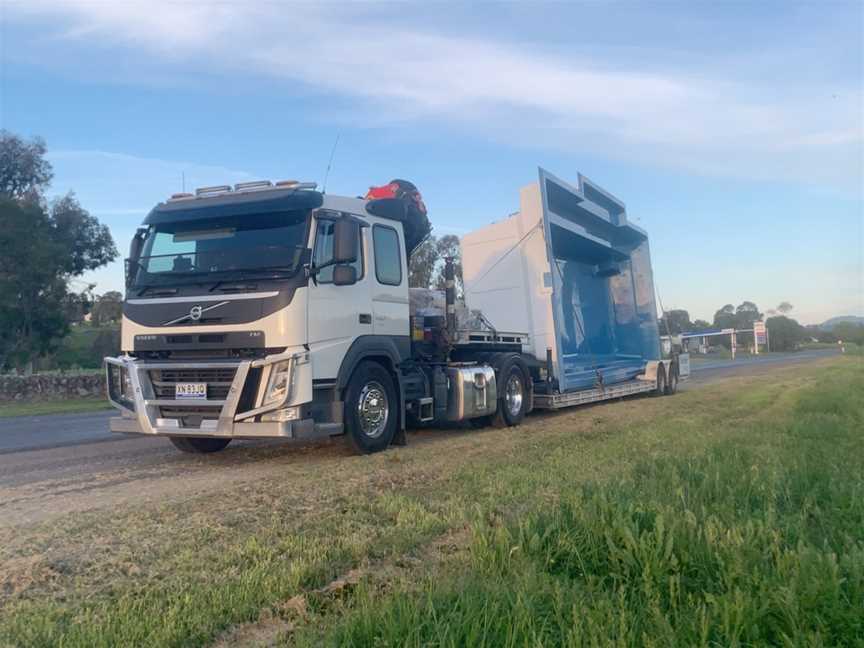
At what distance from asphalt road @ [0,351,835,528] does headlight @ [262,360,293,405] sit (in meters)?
0.72

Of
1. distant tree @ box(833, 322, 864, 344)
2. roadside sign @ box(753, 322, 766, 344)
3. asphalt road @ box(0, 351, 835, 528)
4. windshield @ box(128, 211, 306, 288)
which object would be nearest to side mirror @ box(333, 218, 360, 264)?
windshield @ box(128, 211, 306, 288)

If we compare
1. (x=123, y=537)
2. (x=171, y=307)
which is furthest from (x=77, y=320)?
(x=123, y=537)

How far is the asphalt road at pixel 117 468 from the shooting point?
5992 millimetres

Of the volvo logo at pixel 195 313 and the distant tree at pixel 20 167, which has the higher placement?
the distant tree at pixel 20 167

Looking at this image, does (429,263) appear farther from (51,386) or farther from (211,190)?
(51,386)

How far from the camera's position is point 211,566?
152 inches

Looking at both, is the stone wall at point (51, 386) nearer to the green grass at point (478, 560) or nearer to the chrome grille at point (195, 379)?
the chrome grille at point (195, 379)

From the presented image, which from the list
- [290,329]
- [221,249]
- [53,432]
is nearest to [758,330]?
[53,432]

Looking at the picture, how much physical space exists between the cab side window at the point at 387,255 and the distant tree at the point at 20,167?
110ft

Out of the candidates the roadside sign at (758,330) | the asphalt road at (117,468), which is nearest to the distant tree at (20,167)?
the asphalt road at (117,468)

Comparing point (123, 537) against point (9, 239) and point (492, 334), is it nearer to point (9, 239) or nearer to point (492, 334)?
point (492, 334)

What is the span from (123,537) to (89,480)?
8.78 feet

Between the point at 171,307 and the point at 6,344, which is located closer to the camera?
the point at 171,307

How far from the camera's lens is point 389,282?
884 cm
